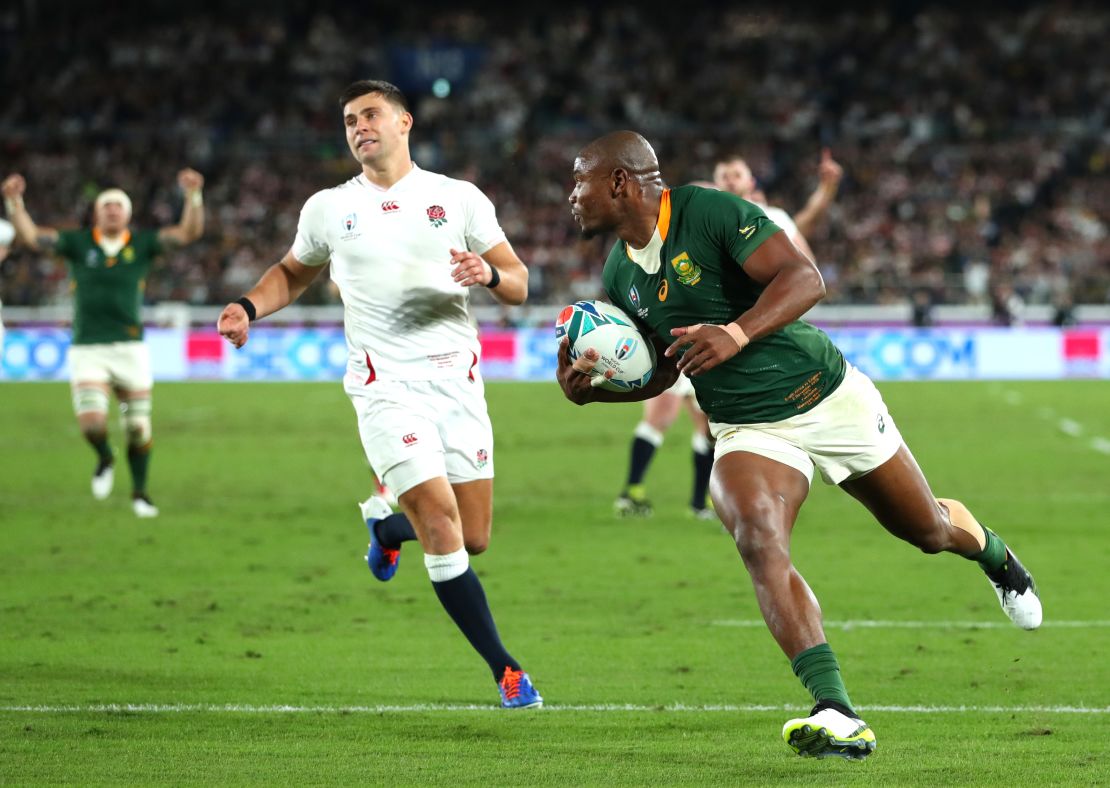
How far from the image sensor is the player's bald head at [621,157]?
5.63 meters

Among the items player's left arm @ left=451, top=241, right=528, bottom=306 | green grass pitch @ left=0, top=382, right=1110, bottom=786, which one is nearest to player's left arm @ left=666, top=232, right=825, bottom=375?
player's left arm @ left=451, top=241, right=528, bottom=306

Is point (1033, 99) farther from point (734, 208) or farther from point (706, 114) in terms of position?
point (734, 208)

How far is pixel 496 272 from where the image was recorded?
665 centimetres

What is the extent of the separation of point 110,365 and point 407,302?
6.78m

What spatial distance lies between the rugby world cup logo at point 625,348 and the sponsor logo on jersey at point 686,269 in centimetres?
34

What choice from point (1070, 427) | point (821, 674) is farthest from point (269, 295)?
point (1070, 427)

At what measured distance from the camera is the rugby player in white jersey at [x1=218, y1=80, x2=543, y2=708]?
6.64m

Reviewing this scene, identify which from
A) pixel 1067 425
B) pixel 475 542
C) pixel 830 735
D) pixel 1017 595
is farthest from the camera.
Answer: pixel 1067 425

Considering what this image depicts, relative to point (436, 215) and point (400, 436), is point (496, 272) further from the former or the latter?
point (400, 436)

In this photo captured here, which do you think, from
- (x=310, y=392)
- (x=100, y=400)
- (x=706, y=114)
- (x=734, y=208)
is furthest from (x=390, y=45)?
(x=734, y=208)

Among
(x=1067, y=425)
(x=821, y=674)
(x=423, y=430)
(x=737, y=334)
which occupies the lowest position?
(x=1067, y=425)

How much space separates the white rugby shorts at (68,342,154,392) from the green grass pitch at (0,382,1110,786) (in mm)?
1126

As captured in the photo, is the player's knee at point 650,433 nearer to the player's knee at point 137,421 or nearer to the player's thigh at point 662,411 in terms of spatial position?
the player's thigh at point 662,411

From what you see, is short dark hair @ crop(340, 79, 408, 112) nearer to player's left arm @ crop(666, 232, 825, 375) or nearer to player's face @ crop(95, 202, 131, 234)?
player's left arm @ crop(666, 232, 825, 375)
